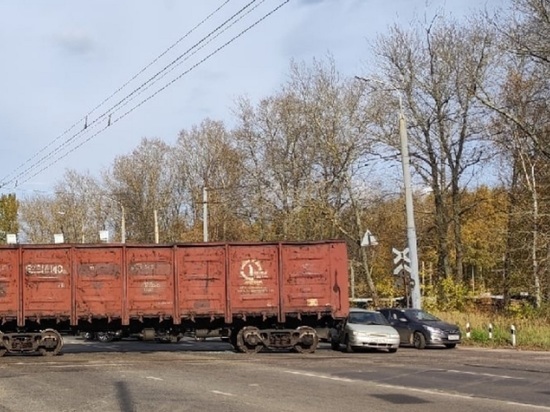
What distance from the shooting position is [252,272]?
1021 inches

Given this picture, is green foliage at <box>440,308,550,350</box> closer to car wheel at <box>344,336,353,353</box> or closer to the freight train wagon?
car wheel at <box>344,336,353,353</box>

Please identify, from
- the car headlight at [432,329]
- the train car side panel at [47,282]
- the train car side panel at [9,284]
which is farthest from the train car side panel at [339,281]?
the train car side panel at [9,284]

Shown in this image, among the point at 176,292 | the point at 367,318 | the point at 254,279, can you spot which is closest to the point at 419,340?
the point at 367,318

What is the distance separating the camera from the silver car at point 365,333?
25.7 metres

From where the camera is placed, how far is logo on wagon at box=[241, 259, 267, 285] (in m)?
25.9

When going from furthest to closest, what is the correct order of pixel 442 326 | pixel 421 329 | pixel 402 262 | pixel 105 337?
1. pixel 105 337
2. pixel 402 262
3. pixel 421 329
4. pixel 442 326

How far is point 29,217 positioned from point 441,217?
158 ft

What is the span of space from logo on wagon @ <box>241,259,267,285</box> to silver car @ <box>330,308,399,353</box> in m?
3.03

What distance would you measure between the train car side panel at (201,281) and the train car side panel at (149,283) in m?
Result: 0.33

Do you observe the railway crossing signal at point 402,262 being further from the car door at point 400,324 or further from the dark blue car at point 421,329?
the car door at point 400,324

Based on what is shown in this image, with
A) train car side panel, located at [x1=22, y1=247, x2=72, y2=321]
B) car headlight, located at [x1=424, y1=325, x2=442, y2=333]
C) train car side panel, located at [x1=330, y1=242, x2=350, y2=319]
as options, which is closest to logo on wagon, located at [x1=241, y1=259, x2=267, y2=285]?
train car side panel, located at [x1=330, y1=242, x2=350, y2=319]

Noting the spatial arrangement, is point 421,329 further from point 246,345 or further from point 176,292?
point 176,292

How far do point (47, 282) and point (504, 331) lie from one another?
620 inches

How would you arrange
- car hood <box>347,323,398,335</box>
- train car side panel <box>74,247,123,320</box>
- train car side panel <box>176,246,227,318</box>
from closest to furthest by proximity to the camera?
train car side panel <box>74,247,123,320</box> < train car side panel <box>176,246,227,318</box> < car hood <box>347,323,398,335</box>
